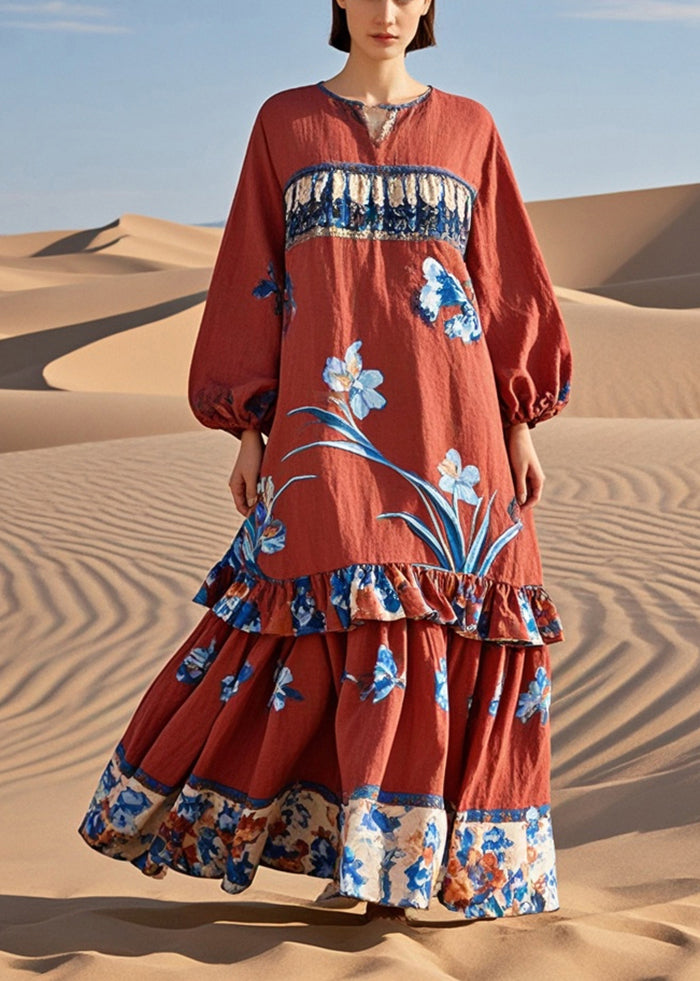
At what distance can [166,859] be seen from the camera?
314 cm

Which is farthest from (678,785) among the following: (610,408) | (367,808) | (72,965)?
(610,408)

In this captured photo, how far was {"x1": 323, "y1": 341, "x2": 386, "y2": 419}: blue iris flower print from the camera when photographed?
3.20 m

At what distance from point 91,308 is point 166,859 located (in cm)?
3730

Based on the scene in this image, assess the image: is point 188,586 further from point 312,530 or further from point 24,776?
point 312,530

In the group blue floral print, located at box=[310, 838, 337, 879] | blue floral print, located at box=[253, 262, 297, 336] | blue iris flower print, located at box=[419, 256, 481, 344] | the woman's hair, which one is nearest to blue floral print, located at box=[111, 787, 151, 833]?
blue floral print, located at box=[310, 838, 337, 879]

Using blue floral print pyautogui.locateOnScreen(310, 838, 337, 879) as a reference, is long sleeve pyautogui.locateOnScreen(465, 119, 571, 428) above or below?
above

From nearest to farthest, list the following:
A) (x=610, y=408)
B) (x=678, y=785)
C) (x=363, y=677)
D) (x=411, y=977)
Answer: (x=411, y=977), (x=363, y=677), (x=678, y=785), (x=610, y=408)

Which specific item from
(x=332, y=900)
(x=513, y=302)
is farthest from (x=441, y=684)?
(x=513, y=302)

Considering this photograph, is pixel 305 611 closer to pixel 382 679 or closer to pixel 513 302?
pixel 382 679

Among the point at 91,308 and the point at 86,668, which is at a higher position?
the point at 91,308

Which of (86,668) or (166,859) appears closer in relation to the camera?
(166,859)

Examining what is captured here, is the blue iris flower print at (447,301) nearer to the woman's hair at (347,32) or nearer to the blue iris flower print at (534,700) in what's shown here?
the woman's hair at (347,32)

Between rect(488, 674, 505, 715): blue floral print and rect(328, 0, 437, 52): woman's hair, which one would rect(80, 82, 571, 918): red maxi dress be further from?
rect(328, 0, 437, 52): woman's hair

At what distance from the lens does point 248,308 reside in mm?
3377
